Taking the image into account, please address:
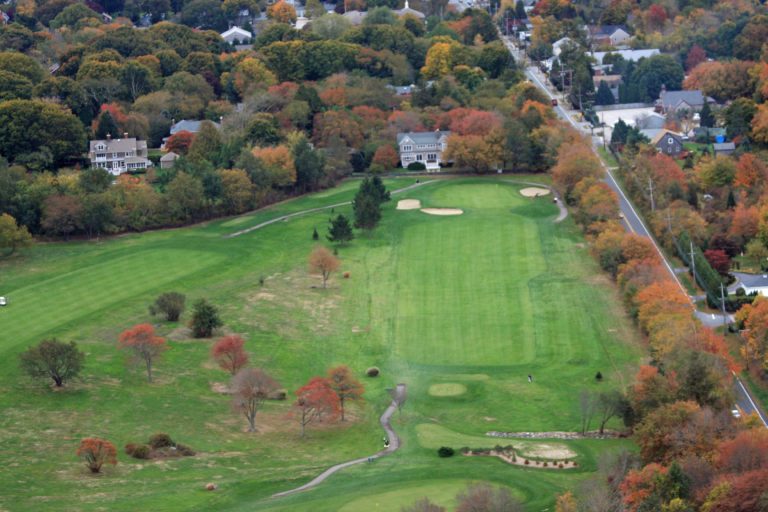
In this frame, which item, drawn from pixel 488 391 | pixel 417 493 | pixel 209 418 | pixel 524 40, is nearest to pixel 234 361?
pixel 209 418

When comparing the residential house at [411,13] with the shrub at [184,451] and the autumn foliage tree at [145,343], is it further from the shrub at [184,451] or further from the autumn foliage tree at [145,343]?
the shrub at [184,451]

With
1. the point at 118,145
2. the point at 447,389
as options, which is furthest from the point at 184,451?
the point at 118,145

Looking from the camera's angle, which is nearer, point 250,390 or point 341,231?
point 250,390

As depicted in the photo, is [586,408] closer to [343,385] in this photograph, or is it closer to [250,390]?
[343,385]

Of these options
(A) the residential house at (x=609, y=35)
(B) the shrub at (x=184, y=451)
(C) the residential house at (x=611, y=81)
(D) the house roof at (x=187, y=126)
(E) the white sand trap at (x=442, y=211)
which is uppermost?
(A) the residential house at (x=609, y=35)

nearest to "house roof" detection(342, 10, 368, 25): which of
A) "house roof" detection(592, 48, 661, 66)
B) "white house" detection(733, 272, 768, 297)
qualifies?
"house roof" detection(592, 48, 661, 66)

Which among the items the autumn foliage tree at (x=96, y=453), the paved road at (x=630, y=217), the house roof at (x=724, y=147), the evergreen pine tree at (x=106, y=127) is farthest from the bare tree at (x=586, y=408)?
the evergreen pine tree at (x=106, y=127)

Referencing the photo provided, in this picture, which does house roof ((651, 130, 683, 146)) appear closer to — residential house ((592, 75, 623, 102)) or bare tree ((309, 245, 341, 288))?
residential house ((592, 75, 623, 102))
